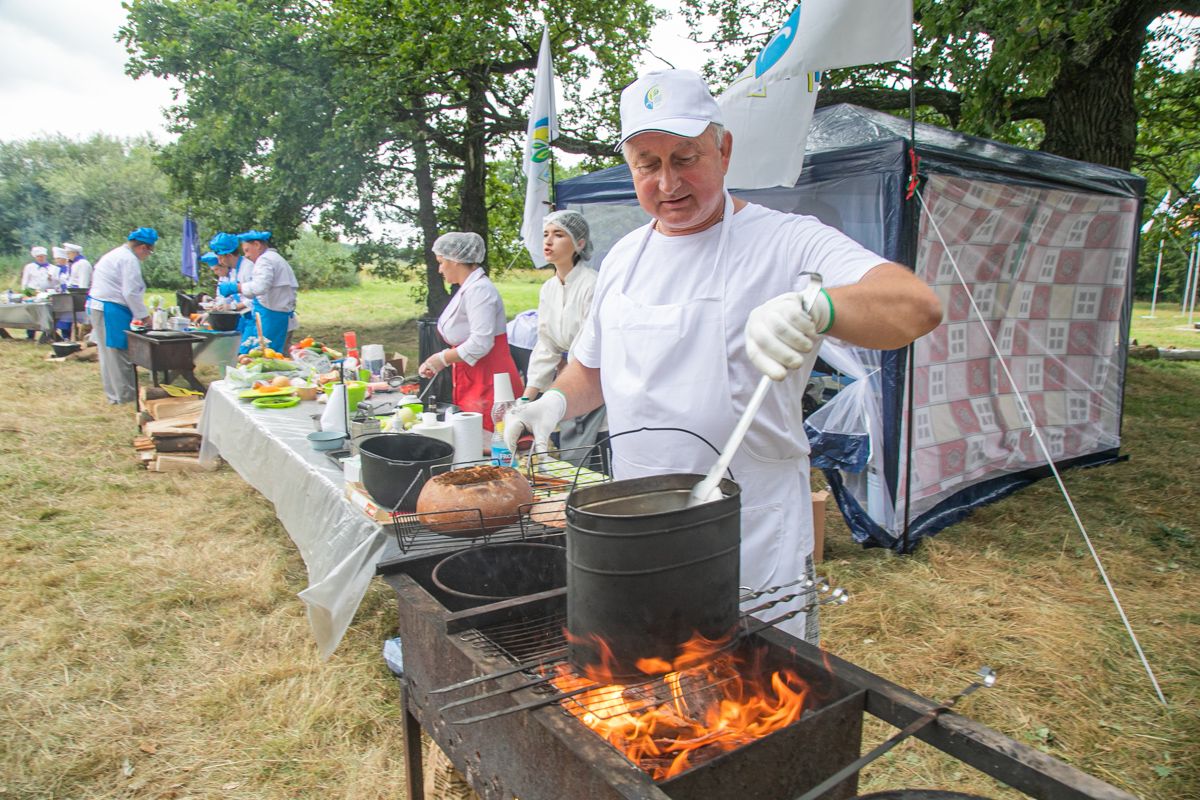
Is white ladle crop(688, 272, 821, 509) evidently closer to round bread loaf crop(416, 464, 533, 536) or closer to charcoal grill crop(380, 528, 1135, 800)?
charcoal grill crop(380, 528, 1135, 800)

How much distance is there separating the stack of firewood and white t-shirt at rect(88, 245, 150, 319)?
2.05 metres

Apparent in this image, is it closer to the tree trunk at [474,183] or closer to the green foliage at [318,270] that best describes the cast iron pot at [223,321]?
the tree trunk at [474,183]

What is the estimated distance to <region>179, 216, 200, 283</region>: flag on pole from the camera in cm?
1538

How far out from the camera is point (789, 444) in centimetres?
175

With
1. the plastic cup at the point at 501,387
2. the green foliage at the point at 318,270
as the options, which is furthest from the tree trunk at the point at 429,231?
the green foliage at the point at 318,270

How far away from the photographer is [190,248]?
1579cm

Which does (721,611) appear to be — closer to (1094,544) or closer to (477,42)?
(1094,544)

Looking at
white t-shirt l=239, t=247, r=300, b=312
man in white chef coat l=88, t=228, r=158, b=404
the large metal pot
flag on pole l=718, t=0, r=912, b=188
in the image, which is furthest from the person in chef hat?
the large metal pot

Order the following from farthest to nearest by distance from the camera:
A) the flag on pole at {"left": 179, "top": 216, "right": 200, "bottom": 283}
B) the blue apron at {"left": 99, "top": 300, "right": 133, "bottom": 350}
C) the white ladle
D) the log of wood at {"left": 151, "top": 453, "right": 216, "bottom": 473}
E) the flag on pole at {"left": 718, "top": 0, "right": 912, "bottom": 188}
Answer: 1. the flag on pole at {"left": 179, "top": 216, "right": 200, "bottom": 283}
2. the blue apron at {"left": 99, "top": 300, "right": 133, "bottom": 350}
3. the log of wood at {"left": 151, "top": 453, "right": 216, "bottom": 473}
4. the flag on pole at {"left": 718, "top": 0, "right": 912, "bottom": 188}
5. the white ladle

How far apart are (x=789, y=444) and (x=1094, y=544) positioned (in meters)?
4.46

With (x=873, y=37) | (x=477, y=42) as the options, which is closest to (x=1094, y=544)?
(x=873, y=37)

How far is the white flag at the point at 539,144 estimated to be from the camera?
712cm

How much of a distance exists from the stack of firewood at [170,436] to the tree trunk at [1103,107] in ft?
31.6

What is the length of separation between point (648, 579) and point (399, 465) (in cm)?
181
